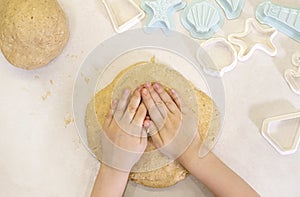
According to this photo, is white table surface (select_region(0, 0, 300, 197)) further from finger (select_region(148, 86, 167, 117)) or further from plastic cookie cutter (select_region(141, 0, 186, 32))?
finger (select_region(148, 86, 167, 117))

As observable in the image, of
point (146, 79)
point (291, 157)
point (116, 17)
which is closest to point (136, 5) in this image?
point (116, 17)

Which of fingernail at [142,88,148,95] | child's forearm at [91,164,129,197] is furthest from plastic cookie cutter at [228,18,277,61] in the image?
child's forearm at [91,164,129,197]

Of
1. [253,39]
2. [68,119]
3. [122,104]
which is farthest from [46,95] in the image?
[253,39]

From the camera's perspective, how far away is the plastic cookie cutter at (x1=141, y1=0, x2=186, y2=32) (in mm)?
1301

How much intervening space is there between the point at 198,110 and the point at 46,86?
397 millimetres

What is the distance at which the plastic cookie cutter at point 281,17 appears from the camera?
4.24 feet

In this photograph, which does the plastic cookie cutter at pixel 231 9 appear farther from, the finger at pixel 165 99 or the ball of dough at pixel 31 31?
the ball of dough at pixel 31 31

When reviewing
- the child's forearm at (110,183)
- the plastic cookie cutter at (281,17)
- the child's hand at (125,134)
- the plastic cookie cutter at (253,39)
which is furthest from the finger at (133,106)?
the plastic cookie cutter at (281,17)

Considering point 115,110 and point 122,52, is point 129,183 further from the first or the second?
point 122,52

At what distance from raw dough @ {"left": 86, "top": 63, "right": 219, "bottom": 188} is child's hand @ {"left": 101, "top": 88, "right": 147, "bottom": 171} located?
0.02 m

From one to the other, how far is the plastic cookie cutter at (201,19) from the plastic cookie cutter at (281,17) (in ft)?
0.36

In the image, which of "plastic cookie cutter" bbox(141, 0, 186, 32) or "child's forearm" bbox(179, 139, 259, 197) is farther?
"plastic cookie cutter" bbox(141, 0, 186, 32)

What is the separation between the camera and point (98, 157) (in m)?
1.25

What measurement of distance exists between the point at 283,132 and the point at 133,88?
0.40m
